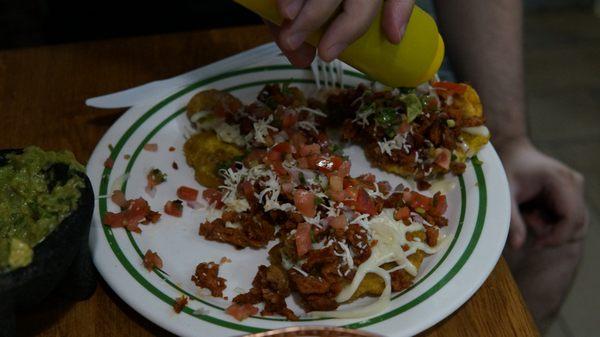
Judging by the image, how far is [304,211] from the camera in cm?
148

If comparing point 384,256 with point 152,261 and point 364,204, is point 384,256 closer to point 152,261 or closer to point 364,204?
point 364,204

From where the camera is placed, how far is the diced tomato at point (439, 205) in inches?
62.1

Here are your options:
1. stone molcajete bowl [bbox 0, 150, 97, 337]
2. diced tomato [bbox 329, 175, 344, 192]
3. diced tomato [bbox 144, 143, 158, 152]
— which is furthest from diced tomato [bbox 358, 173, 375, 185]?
stone molcajete bowl [bbox 0, 150, 97, 337]

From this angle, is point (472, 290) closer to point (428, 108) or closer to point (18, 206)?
point (428, 108)

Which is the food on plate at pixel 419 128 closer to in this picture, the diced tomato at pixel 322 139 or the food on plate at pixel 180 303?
the diced tomato at pixel 322 139

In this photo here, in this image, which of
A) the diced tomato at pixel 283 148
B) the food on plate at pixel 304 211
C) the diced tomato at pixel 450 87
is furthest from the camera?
the diced tomato at pixel 450 87

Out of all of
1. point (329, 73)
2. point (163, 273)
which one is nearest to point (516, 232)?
point (329, 73)

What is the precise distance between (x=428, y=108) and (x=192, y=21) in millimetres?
1064

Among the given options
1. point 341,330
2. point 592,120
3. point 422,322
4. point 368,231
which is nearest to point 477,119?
point 368,231

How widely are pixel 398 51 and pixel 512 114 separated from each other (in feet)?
3.31

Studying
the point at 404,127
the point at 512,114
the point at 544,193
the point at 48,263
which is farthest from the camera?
the point at 512,114

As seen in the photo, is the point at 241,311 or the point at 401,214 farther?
the point at 401,214

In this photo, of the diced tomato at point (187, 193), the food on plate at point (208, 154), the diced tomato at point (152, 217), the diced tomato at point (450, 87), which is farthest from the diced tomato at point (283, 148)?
the diced tomato at point (450, 87)

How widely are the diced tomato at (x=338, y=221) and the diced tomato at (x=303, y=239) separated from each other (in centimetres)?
5
